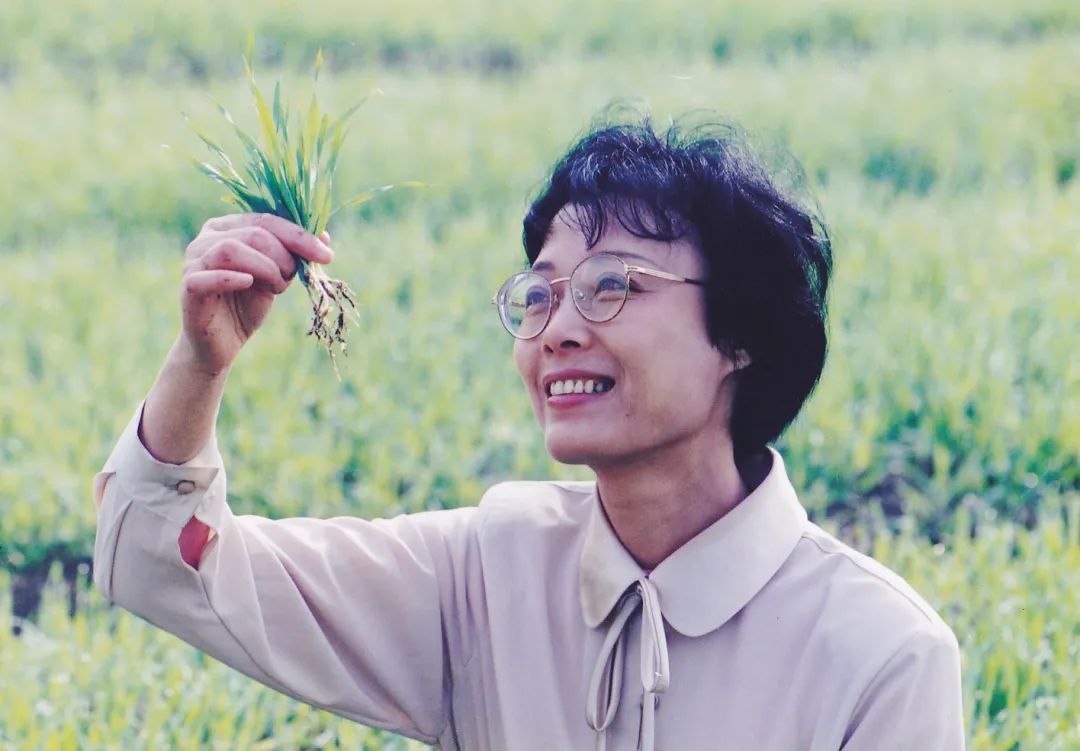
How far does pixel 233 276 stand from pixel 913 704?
89cm

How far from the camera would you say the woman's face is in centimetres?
187

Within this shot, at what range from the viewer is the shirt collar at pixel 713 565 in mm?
1896

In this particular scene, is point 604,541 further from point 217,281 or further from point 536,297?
point 217,281

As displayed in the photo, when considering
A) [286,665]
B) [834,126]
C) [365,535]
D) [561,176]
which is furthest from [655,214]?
[834,126]

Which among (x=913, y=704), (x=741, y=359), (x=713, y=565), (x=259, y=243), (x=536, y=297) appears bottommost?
(x=913, y=704)

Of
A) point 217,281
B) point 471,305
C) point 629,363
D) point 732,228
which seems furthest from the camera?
point 471,305

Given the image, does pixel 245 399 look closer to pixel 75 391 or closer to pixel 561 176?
pixel 75 391

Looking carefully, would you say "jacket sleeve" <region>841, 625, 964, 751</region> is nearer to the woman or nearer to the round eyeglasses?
the woman

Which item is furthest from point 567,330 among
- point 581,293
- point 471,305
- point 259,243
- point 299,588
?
point 471,305

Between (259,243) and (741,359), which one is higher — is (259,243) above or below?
above

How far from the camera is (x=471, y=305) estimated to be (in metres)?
5.42

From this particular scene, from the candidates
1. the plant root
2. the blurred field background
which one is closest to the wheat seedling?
the plant root

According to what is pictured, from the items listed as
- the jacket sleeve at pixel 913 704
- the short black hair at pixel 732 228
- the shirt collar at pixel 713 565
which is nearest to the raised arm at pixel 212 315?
the short black hair at pixel 732 228

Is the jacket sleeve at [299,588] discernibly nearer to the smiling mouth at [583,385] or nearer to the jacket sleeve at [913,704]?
the smiling mouth at [583,385]
